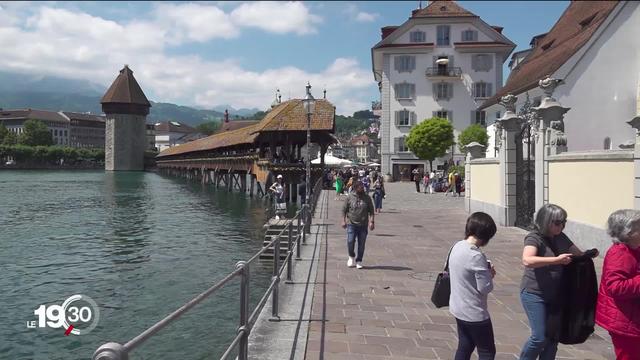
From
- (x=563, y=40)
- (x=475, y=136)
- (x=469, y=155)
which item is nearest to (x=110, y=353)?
(x=469, y=155)

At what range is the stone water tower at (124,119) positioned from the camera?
3954 inches

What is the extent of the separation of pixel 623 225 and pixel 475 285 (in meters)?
1.05

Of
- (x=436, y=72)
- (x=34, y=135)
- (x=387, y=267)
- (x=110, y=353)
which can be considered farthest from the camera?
(x=34, y=135)

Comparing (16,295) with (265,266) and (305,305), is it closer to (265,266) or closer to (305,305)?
(265,266)

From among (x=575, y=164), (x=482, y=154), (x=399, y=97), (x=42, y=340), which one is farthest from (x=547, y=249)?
(x=399, y=97)

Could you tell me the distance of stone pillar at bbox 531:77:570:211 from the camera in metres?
13.5

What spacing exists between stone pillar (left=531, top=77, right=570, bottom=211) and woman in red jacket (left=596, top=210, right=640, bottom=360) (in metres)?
10.6

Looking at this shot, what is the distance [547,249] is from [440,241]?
9.64m

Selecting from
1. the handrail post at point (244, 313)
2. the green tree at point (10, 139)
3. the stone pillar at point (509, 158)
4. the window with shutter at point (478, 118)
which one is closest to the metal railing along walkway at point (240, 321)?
the handrail post at point (244, 313)

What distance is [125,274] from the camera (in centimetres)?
1255

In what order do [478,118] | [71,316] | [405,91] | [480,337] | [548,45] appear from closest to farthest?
[480,337] < [71,316] < [548,45] < [478,118] < [405,91]

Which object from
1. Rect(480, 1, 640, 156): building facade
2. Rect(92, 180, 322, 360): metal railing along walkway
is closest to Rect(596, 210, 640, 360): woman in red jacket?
Rect(92, 180, 322, 360): metal railing along walkway

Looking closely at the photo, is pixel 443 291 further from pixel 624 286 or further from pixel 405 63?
pixel 405 63

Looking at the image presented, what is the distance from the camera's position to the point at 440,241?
13.5 metres
